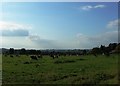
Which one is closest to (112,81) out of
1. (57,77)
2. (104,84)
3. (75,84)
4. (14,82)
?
(104,84)

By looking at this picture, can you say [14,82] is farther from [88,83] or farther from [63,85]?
[88,83]

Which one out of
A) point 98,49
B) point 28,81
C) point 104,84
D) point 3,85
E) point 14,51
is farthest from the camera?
point 14,51

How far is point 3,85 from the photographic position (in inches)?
894

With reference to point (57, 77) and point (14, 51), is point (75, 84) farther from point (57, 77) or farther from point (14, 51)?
point (14, 51)

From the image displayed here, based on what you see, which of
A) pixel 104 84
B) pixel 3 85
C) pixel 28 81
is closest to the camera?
pixel 104 84

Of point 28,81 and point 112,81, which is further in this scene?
point 28,81

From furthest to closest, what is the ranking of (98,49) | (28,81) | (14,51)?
(14,51) < (98,49) < (28,81)

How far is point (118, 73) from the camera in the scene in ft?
77.4

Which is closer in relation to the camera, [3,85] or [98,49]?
[3,85]

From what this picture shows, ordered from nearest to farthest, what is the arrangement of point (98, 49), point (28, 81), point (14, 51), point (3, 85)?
point (3, 85)
point (28, 81)
point (98, 49)
point (14, 51)

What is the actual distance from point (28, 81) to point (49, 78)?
2047 millimetres

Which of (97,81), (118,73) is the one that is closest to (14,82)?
(97,81)

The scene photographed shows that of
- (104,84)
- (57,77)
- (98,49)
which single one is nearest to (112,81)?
(104,84)

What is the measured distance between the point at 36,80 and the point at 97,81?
5.26m
